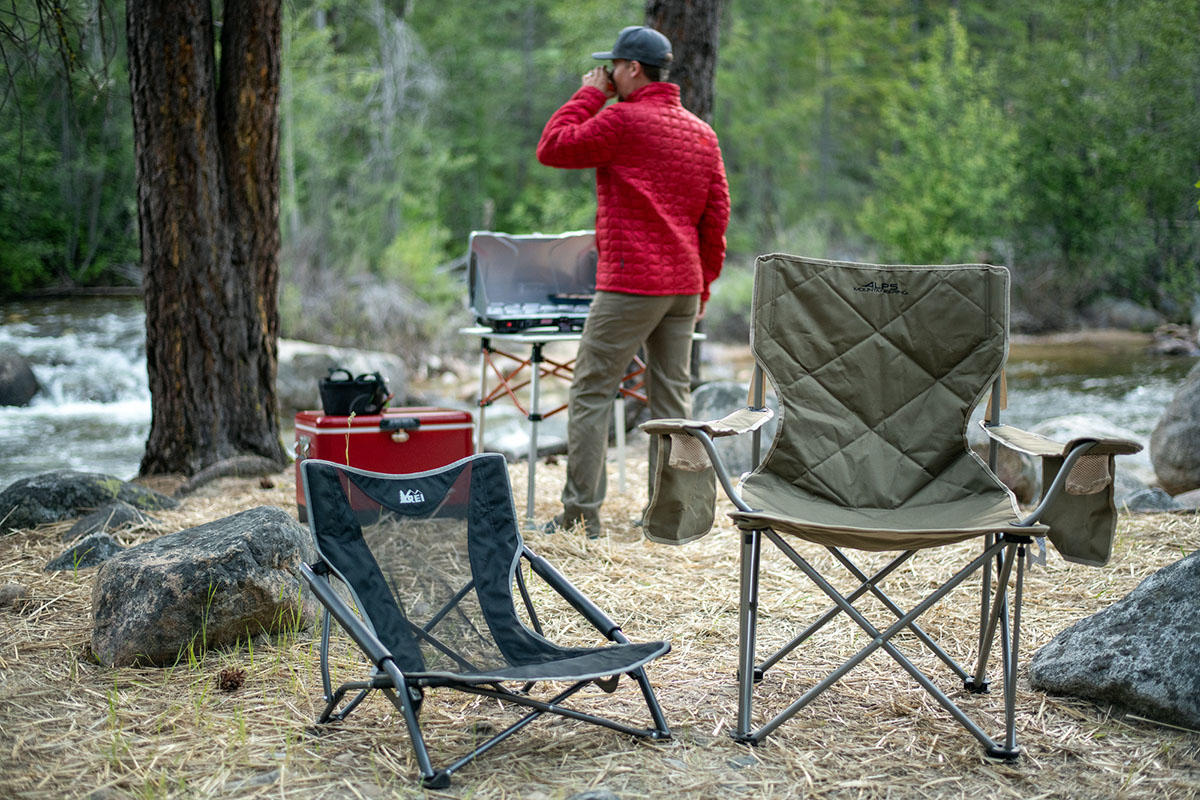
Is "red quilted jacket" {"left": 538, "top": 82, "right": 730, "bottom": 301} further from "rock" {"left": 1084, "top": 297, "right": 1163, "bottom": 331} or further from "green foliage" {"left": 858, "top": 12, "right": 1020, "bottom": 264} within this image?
"green foliage" {"left": 858, "top": 12, "right": 1020, "bottom": 264}

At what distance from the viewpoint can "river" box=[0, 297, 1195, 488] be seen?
7273 mm

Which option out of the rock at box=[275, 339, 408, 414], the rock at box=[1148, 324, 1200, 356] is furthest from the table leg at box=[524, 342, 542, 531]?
the rock at box=[1148, 324, 1200, 356]

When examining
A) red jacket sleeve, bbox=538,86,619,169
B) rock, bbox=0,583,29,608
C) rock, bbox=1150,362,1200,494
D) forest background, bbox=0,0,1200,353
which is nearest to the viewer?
rock, bbox=0,583,29,608

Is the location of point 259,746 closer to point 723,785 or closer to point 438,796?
point 438,796

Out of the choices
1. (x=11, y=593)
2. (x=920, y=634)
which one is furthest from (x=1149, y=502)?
(x=11, y=593)

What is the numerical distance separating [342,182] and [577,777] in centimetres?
1492

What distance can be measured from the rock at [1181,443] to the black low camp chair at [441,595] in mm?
4466

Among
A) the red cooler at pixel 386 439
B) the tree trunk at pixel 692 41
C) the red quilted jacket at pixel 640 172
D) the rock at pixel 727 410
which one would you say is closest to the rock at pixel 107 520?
the red cooler at pixel 386 439

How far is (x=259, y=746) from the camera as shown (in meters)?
1.97

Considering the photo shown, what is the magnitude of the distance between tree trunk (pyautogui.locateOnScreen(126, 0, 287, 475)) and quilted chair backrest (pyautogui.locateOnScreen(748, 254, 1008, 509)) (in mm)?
2975

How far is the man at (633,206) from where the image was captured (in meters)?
3.29

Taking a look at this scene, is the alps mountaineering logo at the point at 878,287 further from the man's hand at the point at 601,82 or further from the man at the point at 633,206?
the man's hand at the point at 601,82

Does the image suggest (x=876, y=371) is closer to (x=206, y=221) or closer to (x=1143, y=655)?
(x=1143, y=655)

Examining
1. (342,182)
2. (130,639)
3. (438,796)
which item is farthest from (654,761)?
(342,182)
